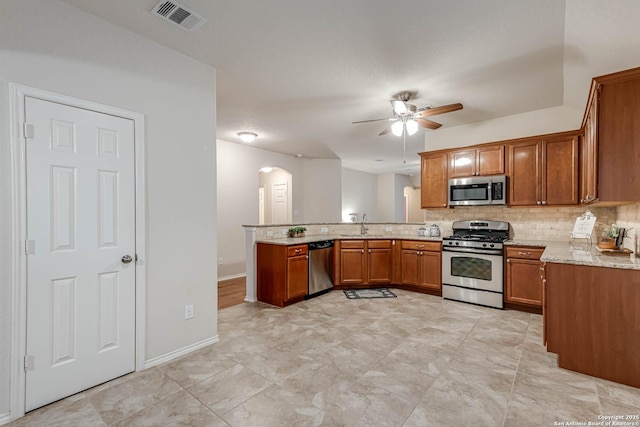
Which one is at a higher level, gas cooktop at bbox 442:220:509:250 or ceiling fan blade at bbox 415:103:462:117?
ceiling fan blade at bbox 415:103:462:117

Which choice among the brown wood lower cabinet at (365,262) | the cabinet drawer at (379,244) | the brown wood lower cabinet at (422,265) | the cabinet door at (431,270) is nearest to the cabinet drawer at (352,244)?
the brown wood lower cabinet at (365,262)

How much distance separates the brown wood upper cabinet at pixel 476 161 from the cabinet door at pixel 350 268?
1952 millimetres

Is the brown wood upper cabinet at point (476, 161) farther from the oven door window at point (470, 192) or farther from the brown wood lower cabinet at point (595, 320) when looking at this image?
the brown wood lower cabinet at point (595, 320)

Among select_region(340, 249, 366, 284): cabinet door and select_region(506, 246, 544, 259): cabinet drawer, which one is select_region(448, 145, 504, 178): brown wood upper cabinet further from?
select_region(340, 249, 366, 284): cabinet door

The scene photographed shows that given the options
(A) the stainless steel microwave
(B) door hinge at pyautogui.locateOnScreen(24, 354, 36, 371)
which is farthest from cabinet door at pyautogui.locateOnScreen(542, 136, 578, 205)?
(B) door hinge at pyautogui.locateOnScreen(24, 354, 36, 371)

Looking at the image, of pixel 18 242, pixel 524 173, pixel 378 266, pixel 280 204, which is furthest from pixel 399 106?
pixel 280 204

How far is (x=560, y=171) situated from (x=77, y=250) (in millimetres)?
5086

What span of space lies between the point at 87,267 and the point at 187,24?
1.92 m

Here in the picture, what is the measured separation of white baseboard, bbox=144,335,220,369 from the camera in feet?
8.11

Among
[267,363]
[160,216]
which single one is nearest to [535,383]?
[267,363]

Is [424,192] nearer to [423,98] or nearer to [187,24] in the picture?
[423,98]

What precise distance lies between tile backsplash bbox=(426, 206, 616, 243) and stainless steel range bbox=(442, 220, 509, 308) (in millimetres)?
144

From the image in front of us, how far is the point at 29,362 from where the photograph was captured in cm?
191

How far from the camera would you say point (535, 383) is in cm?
220
